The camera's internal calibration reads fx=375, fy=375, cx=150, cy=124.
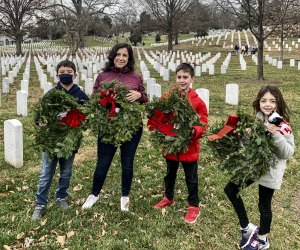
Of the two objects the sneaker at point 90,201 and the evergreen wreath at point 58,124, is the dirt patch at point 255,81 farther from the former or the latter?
the evergreen wreath at point 58,124

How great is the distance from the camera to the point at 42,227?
4.25m

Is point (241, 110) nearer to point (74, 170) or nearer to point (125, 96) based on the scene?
point (125, 96)

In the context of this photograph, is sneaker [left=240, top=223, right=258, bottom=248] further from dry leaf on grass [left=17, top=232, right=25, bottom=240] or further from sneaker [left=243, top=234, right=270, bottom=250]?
dry leaf on grass [left=17, top=232, right=25, bottom=240]

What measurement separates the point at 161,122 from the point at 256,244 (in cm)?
164

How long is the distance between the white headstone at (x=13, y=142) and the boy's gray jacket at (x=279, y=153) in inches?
152

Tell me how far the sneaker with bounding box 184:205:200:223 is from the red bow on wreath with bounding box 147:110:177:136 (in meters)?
1.01

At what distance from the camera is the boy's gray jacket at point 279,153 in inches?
136

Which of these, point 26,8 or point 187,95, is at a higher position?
point 26,8

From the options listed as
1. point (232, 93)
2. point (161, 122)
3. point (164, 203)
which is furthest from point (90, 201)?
point (232, 93)

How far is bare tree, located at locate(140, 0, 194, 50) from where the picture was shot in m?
41.1

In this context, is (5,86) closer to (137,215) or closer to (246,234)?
(137,215)

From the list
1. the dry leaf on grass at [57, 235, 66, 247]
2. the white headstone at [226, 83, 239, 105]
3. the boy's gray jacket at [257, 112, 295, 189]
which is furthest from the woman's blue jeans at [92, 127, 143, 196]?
the white headstone at [226, 83, 239, 105]

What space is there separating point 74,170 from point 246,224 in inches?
126

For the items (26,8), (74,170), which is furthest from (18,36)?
(74,170)
